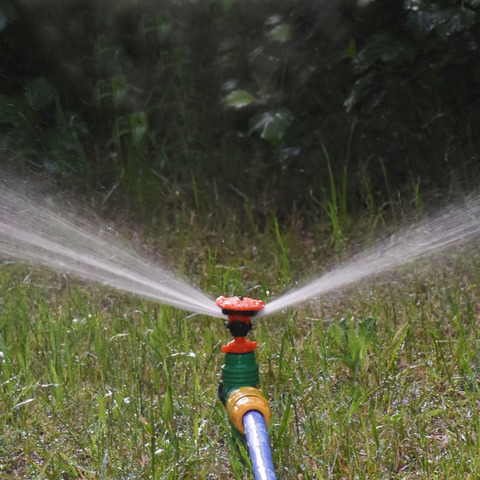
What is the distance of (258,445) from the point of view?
64.8 inches

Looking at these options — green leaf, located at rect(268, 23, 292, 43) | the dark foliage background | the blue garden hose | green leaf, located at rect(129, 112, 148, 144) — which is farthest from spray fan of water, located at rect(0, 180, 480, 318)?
green leaf, located at rect(268, 23, 292, 43)

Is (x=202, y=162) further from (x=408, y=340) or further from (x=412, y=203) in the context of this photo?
(x=408, y=340)

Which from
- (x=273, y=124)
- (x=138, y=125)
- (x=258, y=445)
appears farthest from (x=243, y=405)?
(x=138, y=125)

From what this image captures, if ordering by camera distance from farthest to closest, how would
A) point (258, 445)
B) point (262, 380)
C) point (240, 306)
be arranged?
point (262, 380) → point (240, 306) → point (258, 445)

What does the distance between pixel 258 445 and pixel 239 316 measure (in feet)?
0.99

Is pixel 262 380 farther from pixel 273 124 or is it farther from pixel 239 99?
pixel 239 99

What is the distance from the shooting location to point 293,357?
7.45ft

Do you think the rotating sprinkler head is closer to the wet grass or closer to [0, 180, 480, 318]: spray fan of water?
the wet grass

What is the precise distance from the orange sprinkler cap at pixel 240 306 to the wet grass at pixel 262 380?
22cm

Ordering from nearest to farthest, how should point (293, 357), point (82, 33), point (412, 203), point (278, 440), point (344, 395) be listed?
1. point (278, 440)
2. point (344, 395)
3. point (293, 357)
4. point (412, 203)
5. point (82, 33)

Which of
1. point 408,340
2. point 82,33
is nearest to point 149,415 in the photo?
point 408,340

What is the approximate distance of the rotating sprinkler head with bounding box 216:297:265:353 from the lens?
1826 mm

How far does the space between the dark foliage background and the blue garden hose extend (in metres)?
1.40

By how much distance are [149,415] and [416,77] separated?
1829 millimetres
